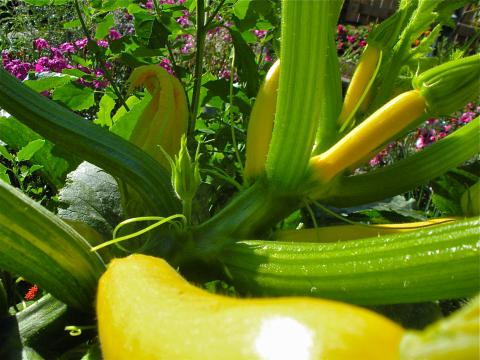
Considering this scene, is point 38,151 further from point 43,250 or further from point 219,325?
point 219,325

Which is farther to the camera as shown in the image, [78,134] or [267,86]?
[267,86]

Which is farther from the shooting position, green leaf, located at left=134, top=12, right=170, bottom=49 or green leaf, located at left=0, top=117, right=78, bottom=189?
green leaf, located at left=134, top=12, right=170, bottom=49

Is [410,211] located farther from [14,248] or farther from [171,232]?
[14,248]

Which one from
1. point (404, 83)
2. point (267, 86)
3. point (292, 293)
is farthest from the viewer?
point (404, 83)

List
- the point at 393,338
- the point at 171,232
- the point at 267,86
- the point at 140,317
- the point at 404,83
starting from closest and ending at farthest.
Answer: the point at 393,338 < the point at 140,317 < the point at 171,232 < the point at 267,86 < the point at 404,83

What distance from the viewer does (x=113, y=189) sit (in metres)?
1.24

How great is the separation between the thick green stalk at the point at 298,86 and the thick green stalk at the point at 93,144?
0.62 feet

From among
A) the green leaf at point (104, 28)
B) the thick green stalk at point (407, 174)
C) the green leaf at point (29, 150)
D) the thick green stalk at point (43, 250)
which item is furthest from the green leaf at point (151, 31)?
the thick green stalk at point (43, 250)

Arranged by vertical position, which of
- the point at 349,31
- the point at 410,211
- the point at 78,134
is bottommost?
the point at 349,31

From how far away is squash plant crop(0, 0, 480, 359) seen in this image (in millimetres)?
791

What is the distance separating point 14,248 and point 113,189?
0.36 meters

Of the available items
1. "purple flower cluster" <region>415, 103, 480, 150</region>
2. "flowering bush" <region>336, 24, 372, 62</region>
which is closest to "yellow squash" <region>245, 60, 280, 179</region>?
"purple flower cluster" <region>415, 103, 480, 150</region>

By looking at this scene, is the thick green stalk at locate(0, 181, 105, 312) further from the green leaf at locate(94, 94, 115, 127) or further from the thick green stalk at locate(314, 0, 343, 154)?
the green leaf at locate(94, 94, 115, 127)

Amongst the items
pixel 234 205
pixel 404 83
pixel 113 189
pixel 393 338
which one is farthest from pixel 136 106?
pixel 393 338
